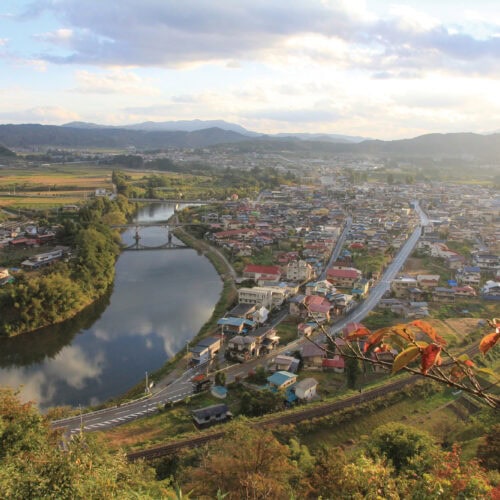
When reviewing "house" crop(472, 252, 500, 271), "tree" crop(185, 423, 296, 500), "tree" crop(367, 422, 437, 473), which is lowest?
"house" crop(472, 252, 500, 271)

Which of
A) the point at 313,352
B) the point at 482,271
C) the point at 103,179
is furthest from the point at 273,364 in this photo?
the point at 103,179

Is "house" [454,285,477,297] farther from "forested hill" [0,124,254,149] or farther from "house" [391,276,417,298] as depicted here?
"forested hill" [0,124,254,149]

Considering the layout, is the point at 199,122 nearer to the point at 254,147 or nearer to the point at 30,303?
the point at 254,147

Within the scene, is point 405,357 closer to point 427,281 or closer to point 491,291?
point 427,281

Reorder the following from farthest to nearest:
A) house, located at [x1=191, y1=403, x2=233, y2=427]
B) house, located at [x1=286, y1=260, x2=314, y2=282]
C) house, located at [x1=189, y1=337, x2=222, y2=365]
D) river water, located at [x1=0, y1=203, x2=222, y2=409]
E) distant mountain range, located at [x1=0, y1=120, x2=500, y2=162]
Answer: distant mountain range, located at [x1=0, y1=120, x2=500, y2=162] < house, located at [x1=286, y1=260, x2=314, y2=282] < house, located at [x1=189, y1=337, x2=222, y2=365] < river water, located at [x1=0, y1=203, x2=222, y2=409] < house, located at [x1=191, y1=403, x2=233, y2=427]

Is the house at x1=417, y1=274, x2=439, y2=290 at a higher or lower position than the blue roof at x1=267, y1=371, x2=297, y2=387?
higher

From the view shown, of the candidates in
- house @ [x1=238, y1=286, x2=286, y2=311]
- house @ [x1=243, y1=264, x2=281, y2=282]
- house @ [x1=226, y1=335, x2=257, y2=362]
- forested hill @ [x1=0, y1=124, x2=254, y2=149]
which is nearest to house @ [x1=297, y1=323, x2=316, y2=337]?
house @ [x1=226, y1=335, x2=257, y2=362]
